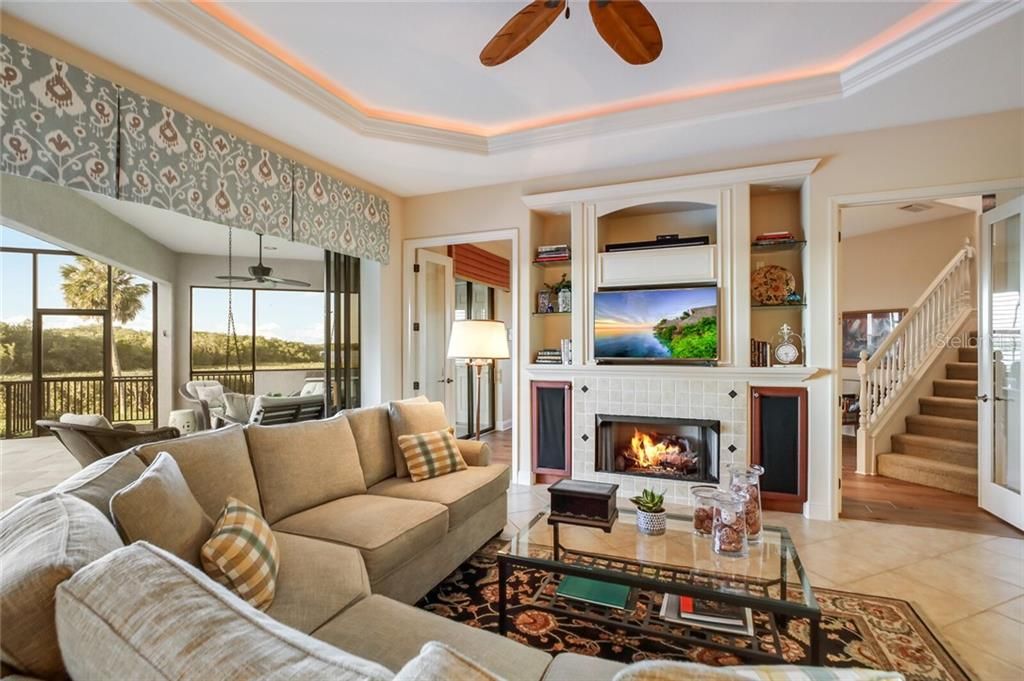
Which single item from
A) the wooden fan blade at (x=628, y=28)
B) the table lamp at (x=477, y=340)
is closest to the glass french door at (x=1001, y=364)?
the wooden fan blade at (x=628, y=28)

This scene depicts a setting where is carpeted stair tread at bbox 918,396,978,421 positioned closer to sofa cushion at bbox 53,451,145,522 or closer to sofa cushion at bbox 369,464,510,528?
sofa cushion at bbox 369,464,510,528

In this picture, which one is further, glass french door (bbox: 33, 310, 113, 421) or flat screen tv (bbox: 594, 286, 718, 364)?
glass french door (bbox: 33, 310, 113, 421)

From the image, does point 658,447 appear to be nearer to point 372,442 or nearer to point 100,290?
point 372,442

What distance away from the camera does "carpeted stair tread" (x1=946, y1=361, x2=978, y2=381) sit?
4.90m

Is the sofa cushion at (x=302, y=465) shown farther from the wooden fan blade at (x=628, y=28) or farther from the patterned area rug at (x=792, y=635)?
the wooden fan blade at (x=628, y=28)

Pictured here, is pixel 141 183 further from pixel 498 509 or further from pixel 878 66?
pixel 878 66

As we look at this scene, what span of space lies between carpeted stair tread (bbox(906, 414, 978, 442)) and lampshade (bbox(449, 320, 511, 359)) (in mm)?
4397

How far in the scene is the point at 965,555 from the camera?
2.80 metres

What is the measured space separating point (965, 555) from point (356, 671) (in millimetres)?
3727

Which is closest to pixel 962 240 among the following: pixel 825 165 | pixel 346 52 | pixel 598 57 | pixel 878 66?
pixel 825 165

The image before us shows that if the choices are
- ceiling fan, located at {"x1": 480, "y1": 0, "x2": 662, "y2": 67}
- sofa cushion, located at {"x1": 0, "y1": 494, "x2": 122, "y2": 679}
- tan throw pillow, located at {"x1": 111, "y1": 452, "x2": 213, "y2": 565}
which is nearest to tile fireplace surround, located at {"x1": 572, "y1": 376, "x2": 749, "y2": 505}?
ceiling fan, located at {"x1": 480, "y1": 0, "x2": 662, "y2": 67}

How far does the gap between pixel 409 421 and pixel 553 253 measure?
2.13 meters

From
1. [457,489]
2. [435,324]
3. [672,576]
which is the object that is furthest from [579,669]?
[435,324]

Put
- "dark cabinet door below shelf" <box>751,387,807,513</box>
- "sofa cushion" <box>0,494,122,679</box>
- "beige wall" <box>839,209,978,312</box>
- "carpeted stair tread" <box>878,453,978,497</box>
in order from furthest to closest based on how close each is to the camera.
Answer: "beige wall" <box>839,209,978,312</box>, "carpeted stair tread" <box>878,453,978,497</box>, "dark cabinet door below shelf" <box>751,387,807,513</box>, "sofa cushion" <box>0,494,122,679</box>
